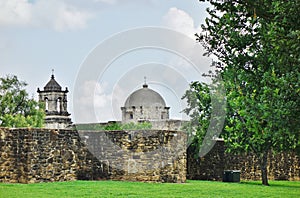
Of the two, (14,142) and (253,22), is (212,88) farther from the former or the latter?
(253,22)

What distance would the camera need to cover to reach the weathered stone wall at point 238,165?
1011 inches

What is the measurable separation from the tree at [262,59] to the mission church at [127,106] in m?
53.4

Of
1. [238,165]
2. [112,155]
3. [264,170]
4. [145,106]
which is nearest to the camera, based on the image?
[112,155]

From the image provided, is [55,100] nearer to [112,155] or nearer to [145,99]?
[145,99]

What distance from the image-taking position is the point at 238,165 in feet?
90.3

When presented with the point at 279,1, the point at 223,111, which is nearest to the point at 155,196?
the point at 279,1

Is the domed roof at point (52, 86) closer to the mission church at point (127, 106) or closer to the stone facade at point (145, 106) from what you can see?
the mission church at point (127, 106)

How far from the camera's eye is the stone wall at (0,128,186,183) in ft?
63.3

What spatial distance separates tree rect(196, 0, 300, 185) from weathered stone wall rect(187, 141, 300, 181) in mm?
11588

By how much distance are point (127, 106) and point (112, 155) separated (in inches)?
1950

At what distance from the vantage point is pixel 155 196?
15.6 metres

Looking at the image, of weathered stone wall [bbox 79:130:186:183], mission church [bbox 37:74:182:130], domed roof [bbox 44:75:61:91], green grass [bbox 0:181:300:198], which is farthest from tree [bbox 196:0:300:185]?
domed roof [bbox 44:75:61:91]

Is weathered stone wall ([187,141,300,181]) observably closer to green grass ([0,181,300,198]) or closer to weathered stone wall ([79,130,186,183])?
weathered stone wall ([79,130,186,183])

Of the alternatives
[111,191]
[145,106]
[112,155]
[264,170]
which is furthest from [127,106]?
[111,191]
